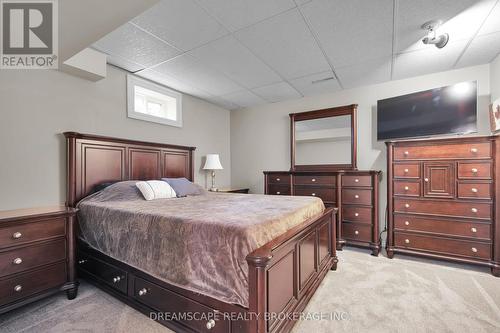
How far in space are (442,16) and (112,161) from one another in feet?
12.6

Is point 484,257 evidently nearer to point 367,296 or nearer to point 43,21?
point 367,296

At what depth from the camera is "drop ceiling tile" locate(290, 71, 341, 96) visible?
3.40 meters

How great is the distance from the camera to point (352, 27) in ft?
7.36

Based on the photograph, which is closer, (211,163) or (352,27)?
(352,27)

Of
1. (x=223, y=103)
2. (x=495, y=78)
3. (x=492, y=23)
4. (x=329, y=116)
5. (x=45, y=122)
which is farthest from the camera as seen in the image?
(x=223, y=103)

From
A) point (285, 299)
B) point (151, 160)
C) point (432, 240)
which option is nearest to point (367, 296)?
point (285, 299)

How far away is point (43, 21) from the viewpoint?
1.87m

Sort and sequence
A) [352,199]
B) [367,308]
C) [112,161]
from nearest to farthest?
[367,308] → [112,161] → [352,199]

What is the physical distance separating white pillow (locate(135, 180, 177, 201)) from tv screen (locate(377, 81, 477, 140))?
3206 mm

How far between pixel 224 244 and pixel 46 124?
2.53 m

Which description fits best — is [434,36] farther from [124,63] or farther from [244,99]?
[124,63]

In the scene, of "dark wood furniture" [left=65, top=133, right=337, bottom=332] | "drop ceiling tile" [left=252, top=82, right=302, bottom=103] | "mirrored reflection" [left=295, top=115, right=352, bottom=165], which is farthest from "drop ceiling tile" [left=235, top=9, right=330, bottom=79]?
"dark wood furniture" [left=65, top=133, right=337, bottom=332]

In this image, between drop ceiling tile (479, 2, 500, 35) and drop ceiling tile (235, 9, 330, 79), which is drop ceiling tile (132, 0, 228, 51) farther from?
drop ceiling tile (479, 2, 500, 35)

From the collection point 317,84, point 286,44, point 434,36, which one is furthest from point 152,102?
point 434,36
